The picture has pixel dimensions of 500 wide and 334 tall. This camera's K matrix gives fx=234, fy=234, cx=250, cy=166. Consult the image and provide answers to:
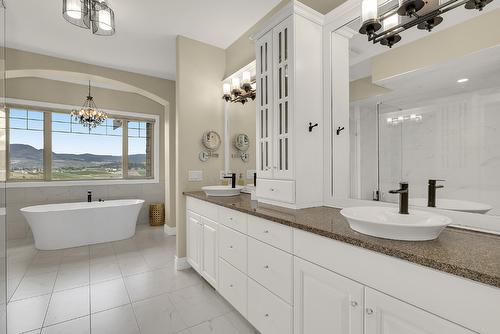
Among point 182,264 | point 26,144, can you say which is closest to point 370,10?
point 182,264

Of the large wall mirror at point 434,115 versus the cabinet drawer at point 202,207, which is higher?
the large wall mirror at point 434,115

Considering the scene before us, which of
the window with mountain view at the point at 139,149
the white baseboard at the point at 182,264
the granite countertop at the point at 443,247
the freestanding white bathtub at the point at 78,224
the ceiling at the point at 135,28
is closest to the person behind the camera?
the granite countertop at the point at 443,247

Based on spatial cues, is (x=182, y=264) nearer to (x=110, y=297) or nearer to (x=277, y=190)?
(x=110, y=297)

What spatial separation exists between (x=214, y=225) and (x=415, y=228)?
1.64m

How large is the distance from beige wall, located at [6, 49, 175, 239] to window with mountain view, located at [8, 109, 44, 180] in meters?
0.29

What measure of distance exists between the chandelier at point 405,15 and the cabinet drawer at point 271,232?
1.30m

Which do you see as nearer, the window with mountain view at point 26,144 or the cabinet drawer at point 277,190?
the cabinet drawer at point 277,190

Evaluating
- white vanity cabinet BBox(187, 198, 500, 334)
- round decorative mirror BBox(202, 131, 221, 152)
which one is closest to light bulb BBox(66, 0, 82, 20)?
round decorative mirror BBox(202, 131, 221, 152)

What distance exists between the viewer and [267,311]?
1560 mm

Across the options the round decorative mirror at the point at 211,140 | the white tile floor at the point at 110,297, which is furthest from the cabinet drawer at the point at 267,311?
the round decorative mirror at the point at 211,140

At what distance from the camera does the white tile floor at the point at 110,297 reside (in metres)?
1.86

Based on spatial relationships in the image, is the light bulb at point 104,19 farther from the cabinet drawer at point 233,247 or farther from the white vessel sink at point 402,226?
the white vessel sink at point 402,226

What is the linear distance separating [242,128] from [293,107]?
117cm

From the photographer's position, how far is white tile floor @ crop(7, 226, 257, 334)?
186 centimetres
